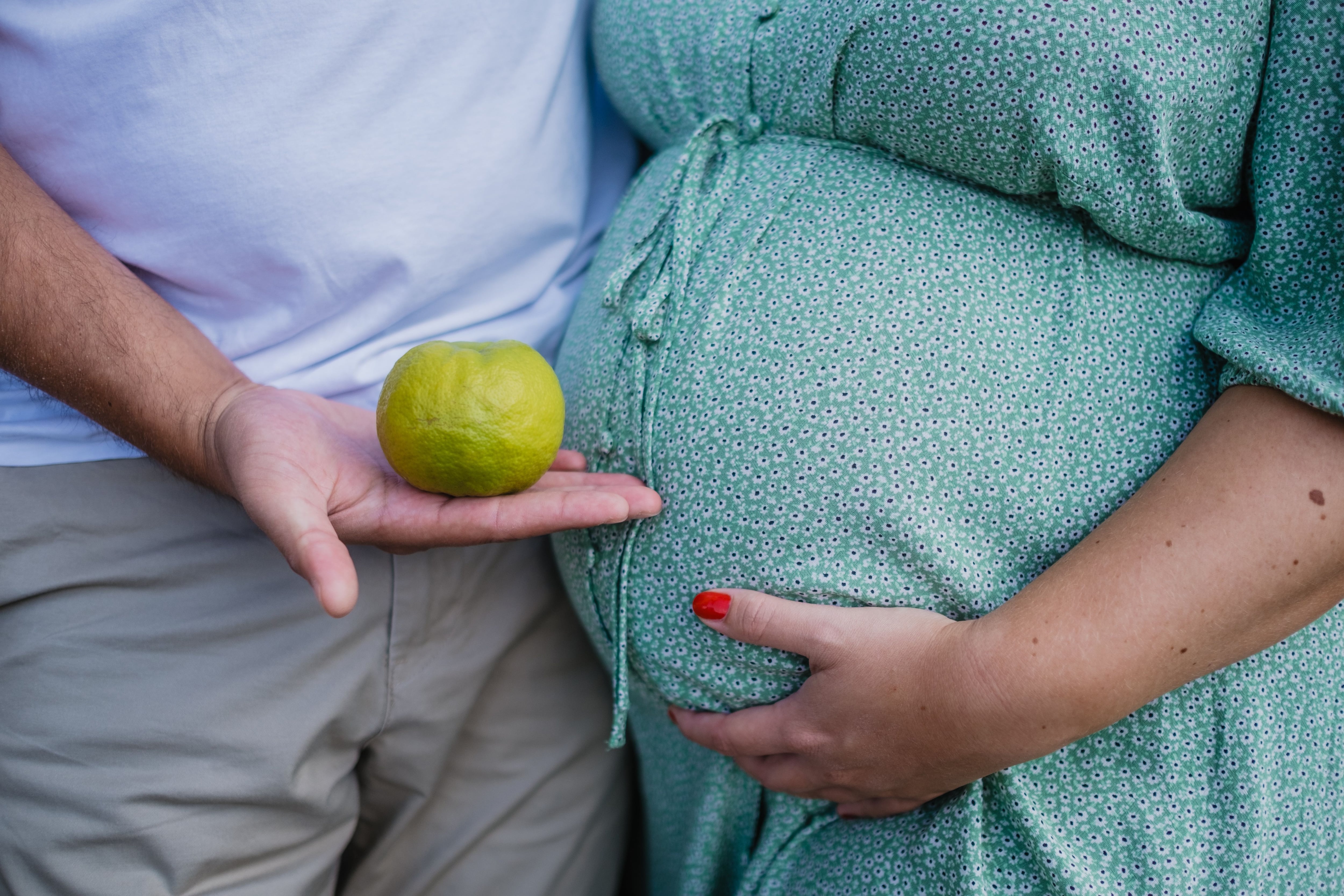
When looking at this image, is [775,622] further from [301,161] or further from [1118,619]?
[301,161]

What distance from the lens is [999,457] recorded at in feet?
3.18

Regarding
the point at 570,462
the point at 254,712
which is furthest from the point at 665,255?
the point at 254,712

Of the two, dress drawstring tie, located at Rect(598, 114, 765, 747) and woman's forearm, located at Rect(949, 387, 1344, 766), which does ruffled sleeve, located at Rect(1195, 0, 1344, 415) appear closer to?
woman's forearm, located at Rect(949, 387, 1344, 766)

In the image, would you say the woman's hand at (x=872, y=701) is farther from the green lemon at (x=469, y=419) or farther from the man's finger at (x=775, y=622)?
the green lemon at (x=469, y=419)

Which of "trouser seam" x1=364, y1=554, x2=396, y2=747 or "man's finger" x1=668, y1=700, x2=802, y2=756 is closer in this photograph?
"man's finger" x1=668, y1=700, x2=802, y2=756

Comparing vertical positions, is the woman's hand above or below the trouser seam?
above

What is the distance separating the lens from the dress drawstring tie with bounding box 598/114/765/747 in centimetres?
113

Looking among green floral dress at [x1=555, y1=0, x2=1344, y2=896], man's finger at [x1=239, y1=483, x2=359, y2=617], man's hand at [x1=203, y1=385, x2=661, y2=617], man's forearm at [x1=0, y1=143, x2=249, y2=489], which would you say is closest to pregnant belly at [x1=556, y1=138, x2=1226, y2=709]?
green floral dress at [x1=555, y1=0, x2=1344, y2=896]

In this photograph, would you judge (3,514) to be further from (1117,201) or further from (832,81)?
(1117,201)

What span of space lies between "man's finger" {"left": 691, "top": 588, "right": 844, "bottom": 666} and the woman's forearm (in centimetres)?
16

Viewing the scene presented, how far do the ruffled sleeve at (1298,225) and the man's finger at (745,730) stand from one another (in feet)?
2.17

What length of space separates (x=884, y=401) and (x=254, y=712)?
3.37 ft

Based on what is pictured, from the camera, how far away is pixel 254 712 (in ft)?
4.06

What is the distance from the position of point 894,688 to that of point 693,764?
546 mm
